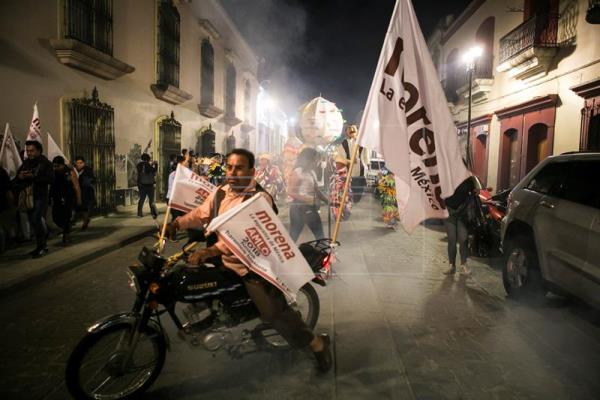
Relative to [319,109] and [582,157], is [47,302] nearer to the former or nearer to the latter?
[582,157]

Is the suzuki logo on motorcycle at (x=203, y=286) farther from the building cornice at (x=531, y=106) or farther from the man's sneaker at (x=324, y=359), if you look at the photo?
the building cornice at (x=531, y=106)

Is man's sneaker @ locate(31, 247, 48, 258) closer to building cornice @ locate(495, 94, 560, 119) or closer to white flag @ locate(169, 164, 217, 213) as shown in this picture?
white flag @ locate(169, 164, 217, 213)

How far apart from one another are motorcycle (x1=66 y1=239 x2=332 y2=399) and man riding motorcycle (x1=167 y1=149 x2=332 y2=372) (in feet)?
0.40

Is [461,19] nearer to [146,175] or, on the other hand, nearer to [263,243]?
[146,175]

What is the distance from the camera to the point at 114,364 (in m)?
2.88

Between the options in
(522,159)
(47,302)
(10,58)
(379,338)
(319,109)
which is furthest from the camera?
(522,159)

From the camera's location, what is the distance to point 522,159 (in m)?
14.4

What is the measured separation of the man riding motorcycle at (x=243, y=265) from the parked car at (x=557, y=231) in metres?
2.43

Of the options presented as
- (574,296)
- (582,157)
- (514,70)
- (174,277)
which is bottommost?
(574,296)

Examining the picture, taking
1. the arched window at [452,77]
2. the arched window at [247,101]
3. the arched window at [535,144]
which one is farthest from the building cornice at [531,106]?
the arched window at [247,101]

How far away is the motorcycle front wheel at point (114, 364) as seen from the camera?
276 centimetres

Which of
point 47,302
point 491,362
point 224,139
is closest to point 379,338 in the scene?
point 491,362

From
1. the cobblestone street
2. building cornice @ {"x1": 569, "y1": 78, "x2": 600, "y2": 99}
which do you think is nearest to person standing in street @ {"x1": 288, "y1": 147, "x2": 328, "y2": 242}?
the cobblestone street

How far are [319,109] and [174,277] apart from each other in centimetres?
974
